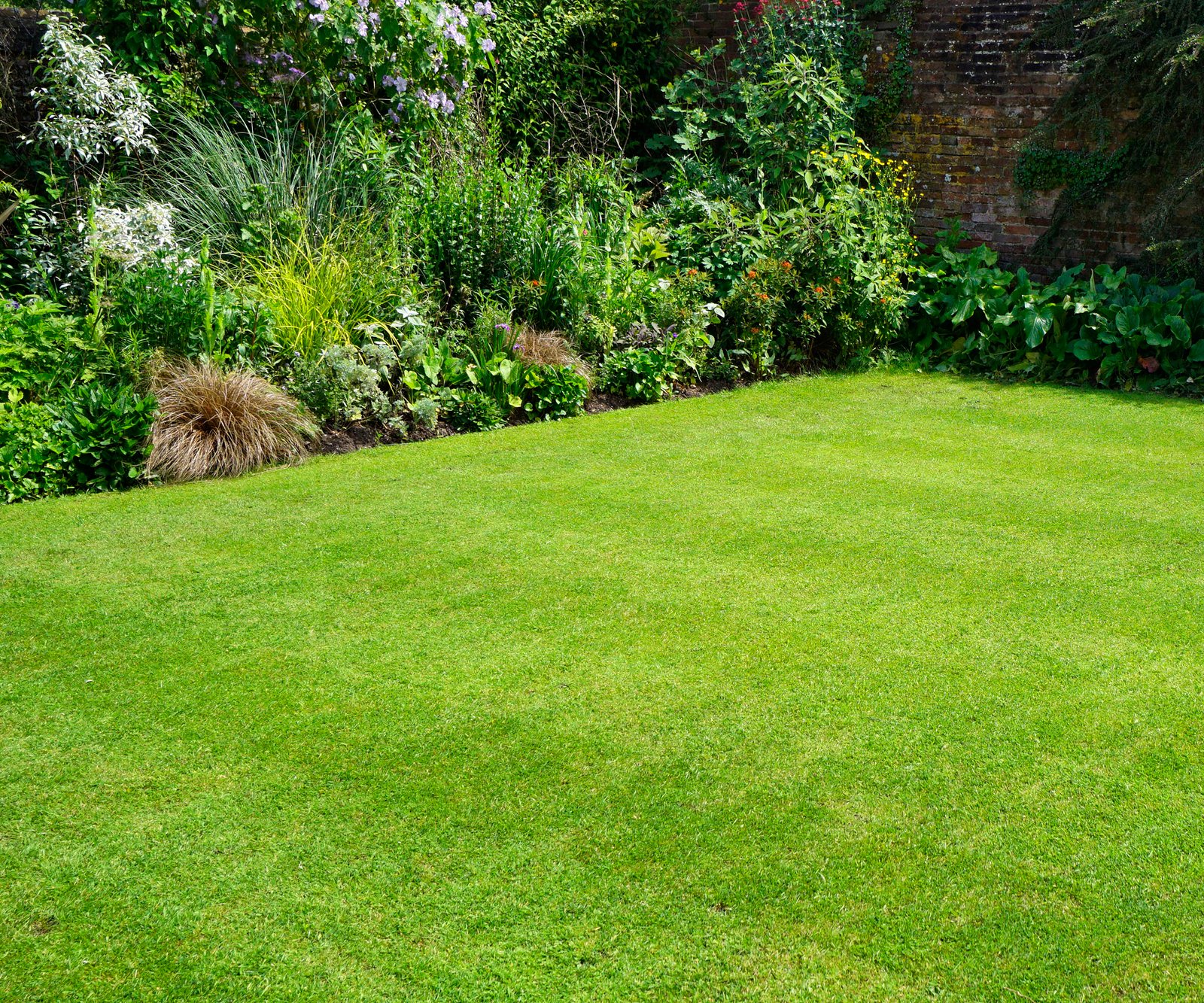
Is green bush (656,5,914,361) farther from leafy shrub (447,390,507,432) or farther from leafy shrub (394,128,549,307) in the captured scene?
leafy shrub (447,390,507,432)

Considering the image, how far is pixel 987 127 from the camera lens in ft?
30.9

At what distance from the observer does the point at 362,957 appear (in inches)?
89.3

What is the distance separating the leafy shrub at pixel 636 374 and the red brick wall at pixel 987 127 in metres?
3.95

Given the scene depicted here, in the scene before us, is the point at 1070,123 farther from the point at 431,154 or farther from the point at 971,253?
the point at 431,154

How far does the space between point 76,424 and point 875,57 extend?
792 cm

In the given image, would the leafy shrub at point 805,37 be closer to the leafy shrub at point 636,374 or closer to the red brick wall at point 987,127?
the red brick wall at point 987,127

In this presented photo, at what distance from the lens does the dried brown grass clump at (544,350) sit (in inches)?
274

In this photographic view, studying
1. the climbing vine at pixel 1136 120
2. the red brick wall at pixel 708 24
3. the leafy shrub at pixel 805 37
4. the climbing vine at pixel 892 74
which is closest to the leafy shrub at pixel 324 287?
the leafy shrub at pixel 805 37

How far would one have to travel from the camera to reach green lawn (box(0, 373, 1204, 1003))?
7.52ft

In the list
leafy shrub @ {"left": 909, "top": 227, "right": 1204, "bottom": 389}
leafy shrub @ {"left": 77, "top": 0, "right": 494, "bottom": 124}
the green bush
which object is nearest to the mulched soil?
the green bush

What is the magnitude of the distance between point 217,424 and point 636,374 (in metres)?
2.88

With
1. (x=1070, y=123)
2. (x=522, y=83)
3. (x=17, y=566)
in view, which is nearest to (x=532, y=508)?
(x=17, y=566)

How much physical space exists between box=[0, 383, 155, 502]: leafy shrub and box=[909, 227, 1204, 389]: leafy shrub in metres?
5.90

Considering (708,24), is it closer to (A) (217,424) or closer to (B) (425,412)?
(B) (425,412)
